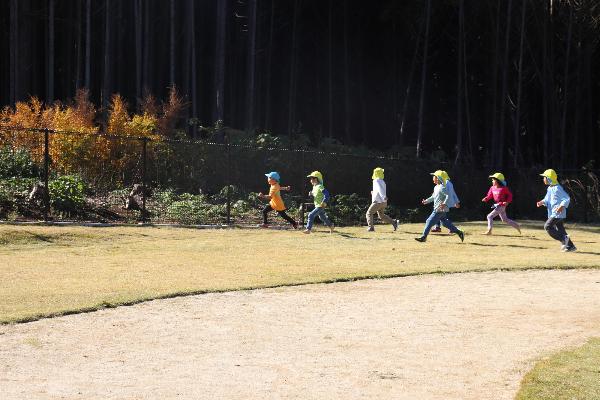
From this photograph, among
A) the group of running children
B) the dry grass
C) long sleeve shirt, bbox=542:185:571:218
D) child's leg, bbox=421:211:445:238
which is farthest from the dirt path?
child's leg, bbox=421:211:445:238

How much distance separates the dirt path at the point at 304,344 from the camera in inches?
260

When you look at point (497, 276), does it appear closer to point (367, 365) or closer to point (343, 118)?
point (367, 365)

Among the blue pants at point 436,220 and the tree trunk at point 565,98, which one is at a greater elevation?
the tree trunk at point 565,98

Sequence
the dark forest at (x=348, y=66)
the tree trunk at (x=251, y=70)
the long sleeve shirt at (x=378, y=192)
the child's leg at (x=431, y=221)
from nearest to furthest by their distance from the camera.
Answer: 1. the child's leg at (x=431, y=221)
2. the long sleeve shirt at (x=378, y=192)
3. the tree trunk at (x=251, y=70)
4. the dark forest at (x=348, y=66)

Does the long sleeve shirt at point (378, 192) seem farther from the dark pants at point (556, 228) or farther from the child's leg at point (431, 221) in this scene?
the dark pants at point (556, 228)

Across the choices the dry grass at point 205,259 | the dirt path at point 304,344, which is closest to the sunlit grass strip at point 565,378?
the dirt path at point 304,344

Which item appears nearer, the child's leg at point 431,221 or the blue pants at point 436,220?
the child's leg at point 431,221

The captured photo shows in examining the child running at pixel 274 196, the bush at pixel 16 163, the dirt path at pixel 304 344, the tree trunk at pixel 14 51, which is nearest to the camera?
the dirt path at pixel 304 344

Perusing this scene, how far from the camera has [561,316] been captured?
32.4 feet

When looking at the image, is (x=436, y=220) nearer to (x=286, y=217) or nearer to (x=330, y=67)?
(x=286, y=217)

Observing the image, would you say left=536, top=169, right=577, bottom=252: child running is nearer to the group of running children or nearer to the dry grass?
the group of running children

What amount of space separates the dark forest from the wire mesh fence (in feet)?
8.75

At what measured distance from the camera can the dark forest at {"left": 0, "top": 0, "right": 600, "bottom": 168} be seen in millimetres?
29750

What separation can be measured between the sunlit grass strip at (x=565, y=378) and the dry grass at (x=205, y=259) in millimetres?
4750
